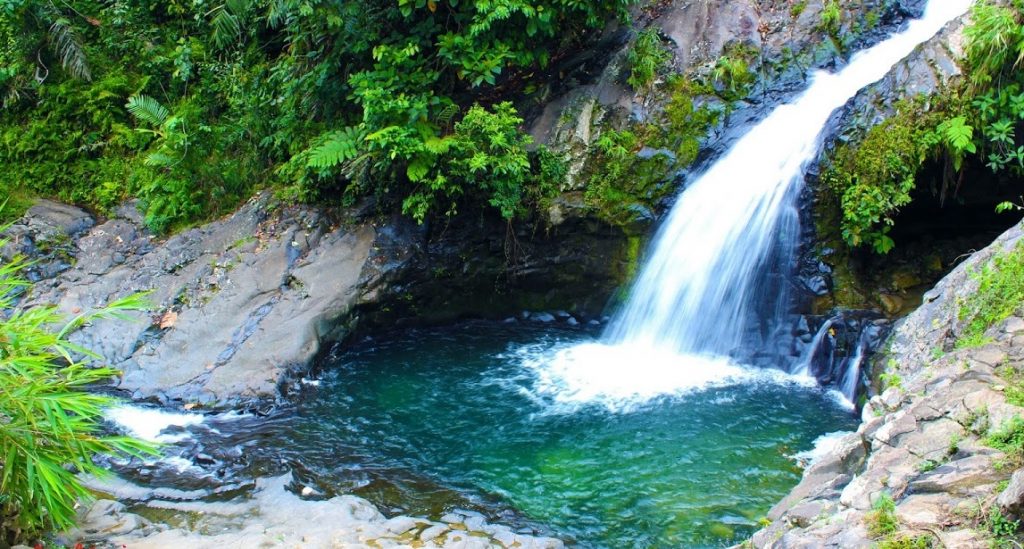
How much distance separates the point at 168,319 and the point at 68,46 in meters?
5.28

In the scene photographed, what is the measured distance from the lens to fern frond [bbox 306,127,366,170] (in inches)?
351

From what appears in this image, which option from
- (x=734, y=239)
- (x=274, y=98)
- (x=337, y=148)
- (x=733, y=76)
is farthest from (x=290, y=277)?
(x=733, y=76)

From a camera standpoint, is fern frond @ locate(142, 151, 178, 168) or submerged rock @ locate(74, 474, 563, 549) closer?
submerged rock @ locate(74, 474, 563, 549)

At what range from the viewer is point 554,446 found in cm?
721

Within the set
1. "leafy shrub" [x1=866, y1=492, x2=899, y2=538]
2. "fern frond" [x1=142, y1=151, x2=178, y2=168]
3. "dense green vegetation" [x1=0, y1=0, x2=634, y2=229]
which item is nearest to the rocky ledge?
"leafy shrub" [x1=866, y1=492, x2=899, y2=538]

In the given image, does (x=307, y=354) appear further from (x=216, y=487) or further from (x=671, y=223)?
(x=671, y=223)

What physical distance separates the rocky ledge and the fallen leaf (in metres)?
7.25

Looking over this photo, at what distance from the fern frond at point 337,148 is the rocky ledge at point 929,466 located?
6.23 meters

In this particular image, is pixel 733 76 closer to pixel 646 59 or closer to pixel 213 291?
pixel 646 59

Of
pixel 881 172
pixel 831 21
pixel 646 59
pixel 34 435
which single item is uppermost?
pixel 831 21

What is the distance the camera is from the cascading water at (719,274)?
856cm

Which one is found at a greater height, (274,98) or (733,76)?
(733,76)

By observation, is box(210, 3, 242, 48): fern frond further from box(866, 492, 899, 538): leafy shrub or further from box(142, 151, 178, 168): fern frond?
box(866, 492, 899, 538): leafy shrub

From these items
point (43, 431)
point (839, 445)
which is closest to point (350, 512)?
point (43, 431)
